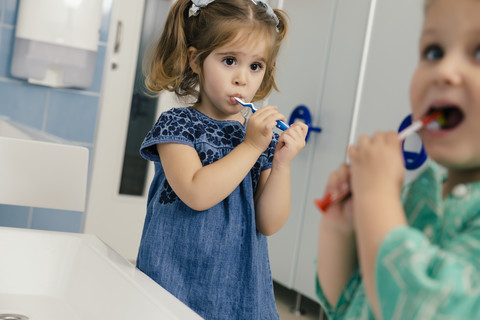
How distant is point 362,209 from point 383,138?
0.13 ft

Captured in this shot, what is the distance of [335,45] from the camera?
192cm

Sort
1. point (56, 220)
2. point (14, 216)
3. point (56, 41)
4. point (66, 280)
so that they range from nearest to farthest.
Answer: point (66, 280)
point (14, 216)
point (56, 220)
point (56, 41)

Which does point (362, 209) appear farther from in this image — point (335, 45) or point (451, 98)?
point (335, 45)

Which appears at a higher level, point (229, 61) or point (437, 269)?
point (229, 61)

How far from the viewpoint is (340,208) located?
1.07 ft

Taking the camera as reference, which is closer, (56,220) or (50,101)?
(56,220)

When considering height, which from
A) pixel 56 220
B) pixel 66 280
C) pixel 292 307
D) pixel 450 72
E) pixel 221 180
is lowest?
pixel 292 307

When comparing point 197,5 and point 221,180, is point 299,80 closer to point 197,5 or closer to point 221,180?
point 197,5

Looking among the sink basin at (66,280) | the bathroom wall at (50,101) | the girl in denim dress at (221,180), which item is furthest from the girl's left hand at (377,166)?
the bathroom wall at (50,101)

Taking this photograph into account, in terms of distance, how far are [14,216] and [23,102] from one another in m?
0.52

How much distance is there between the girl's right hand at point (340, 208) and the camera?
323 mm

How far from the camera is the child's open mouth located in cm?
29

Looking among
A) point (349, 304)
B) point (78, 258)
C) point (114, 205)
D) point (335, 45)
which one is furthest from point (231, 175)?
point (114, 205)

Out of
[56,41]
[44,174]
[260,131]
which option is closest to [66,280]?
[44,174]
